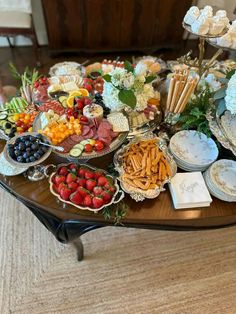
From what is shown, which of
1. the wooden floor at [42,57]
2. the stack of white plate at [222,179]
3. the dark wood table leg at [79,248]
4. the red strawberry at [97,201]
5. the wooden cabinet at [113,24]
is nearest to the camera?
the red strawberry at [97,201]

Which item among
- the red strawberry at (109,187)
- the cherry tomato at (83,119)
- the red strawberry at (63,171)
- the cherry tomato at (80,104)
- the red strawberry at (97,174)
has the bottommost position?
the red strawberry at (109,187)

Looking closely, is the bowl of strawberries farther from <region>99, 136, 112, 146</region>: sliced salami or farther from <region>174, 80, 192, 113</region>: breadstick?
<region>174, 80, 192, 113</region>: breadstick

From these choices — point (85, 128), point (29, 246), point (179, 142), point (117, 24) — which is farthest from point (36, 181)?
point (117, 24)

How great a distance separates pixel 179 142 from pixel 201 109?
198 millimetres

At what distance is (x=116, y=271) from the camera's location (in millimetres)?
1471

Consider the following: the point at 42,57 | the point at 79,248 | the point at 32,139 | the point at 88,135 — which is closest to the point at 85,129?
the point at 88,135

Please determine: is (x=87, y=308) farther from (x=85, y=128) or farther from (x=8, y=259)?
(x=85, y=128)

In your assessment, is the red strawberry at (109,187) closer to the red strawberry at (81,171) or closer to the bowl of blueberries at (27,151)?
the red strawberry at (81,171)

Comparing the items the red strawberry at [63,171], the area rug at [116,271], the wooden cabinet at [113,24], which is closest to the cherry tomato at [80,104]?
the red strawberry at [63,171]

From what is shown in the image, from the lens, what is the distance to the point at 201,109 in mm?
1251

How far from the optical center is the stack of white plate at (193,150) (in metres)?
1.20

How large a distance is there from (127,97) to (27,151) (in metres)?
0.50

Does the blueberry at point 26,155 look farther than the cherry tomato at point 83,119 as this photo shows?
No

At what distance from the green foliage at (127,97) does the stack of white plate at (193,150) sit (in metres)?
0.30
